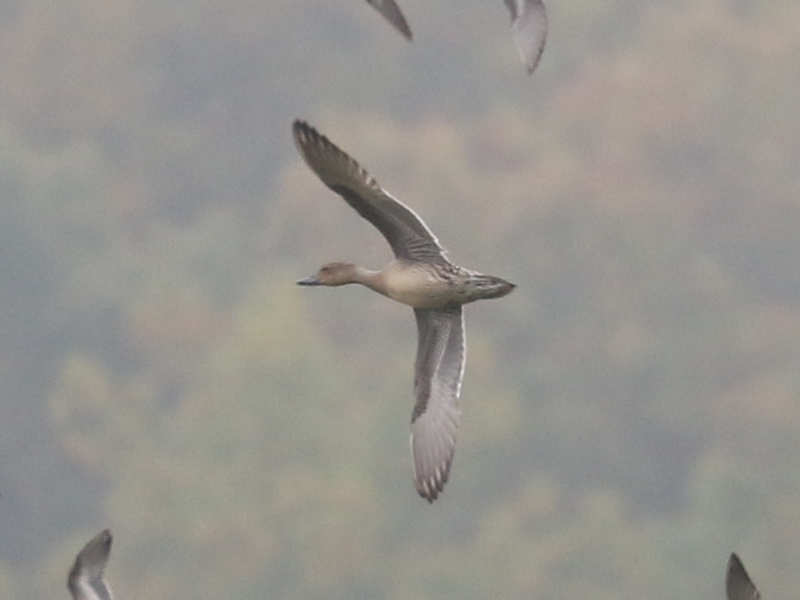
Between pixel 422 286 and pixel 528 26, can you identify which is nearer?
pixel 422 286

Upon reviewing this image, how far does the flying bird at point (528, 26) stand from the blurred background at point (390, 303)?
205 feet

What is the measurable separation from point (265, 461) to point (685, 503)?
1359cm

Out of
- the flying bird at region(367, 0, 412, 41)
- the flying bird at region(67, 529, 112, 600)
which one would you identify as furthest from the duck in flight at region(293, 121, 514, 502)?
the flying bird at region(67, 529, 112, 600)

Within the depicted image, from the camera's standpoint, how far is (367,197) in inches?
691

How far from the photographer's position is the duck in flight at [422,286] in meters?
17.2

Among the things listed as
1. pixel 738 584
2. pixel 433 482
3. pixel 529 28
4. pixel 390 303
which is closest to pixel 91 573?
pixel 433 482

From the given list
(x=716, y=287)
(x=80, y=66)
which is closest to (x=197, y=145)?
(x=80, y=66)

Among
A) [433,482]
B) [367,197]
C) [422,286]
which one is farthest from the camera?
[433,482]

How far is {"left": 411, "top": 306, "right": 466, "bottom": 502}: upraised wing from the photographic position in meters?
19.1

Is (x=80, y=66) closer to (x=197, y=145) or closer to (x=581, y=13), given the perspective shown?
(x=197, y=145)

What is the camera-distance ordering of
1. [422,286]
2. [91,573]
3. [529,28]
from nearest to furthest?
1. [91,573]
2. [422,286]
3. [529,28]

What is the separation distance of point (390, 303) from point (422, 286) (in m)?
96.2

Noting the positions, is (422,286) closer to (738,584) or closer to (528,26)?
(528,26)

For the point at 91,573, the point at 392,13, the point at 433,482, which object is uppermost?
the point at 392,13
